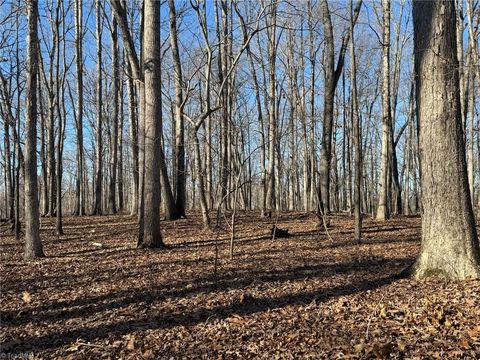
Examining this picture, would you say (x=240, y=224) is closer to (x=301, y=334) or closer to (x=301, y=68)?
(x=301, y=334)

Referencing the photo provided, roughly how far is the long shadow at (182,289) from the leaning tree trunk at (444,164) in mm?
1371

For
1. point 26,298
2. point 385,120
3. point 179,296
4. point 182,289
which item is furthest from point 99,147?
point 179,296

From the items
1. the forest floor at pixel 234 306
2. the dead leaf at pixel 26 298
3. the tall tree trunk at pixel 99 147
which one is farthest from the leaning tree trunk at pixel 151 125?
the tall tree trunk at pixel 99 147

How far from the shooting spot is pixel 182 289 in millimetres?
5391

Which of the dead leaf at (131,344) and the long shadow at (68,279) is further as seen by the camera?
the long shadow at (68,279)

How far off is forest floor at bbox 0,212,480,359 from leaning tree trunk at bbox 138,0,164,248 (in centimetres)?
66

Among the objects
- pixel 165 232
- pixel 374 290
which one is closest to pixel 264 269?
pixel 374 290

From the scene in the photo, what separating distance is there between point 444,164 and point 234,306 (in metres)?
3.23

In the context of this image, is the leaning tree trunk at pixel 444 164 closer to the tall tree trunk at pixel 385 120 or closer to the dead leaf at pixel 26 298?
the dead leaf at pixel 26 298

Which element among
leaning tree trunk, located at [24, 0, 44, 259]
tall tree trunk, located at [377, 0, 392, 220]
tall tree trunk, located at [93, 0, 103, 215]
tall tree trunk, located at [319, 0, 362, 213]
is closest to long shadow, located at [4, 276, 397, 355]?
leaning tree trunk, located at [24, 0, 44, 259]

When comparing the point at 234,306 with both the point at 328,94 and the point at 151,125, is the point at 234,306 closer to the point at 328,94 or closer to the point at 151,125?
the point at 151,125

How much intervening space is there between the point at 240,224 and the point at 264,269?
6.49m

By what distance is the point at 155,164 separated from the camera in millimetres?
8312

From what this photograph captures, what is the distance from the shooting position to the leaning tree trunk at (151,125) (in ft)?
27.1
